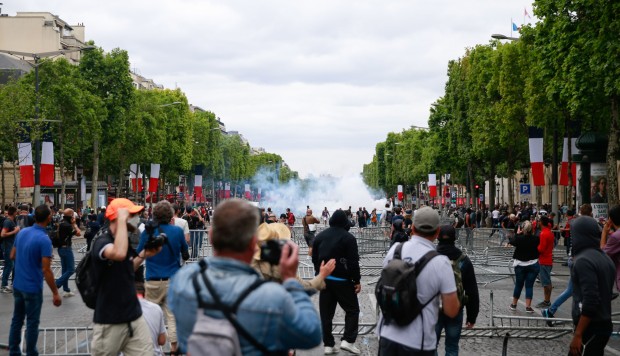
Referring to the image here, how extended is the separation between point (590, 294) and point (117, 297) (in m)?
3.66

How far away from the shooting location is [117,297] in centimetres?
744

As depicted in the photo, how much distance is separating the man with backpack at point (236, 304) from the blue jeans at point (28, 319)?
21.2 ft

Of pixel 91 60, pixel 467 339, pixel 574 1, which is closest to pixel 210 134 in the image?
pixel 91 60

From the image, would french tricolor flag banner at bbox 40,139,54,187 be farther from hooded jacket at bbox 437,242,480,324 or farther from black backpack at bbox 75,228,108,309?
black backpack at bbox 75,228,108,309

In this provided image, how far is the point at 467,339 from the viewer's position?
13469 millimetres

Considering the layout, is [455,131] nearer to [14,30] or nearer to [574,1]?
[574,1]

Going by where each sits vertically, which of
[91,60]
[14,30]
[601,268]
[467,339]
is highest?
[14,30]

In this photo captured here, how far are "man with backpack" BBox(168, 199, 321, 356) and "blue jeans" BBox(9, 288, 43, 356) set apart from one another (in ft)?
21.2

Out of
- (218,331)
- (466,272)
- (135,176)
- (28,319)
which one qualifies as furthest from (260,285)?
(135,176)

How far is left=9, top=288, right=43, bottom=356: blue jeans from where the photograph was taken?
1040 cm

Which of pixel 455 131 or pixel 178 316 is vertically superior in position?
pixel 455 131

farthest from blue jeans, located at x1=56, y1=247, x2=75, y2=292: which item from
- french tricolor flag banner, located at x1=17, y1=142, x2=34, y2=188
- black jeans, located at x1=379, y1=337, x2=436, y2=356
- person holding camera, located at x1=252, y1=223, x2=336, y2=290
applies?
french tricolor flag banner, located at x1=17, y1=142, x2=34, y2=188

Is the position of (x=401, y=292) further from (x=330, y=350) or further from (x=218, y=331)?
(x=330, y=350)

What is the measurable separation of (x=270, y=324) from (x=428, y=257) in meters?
2.52
